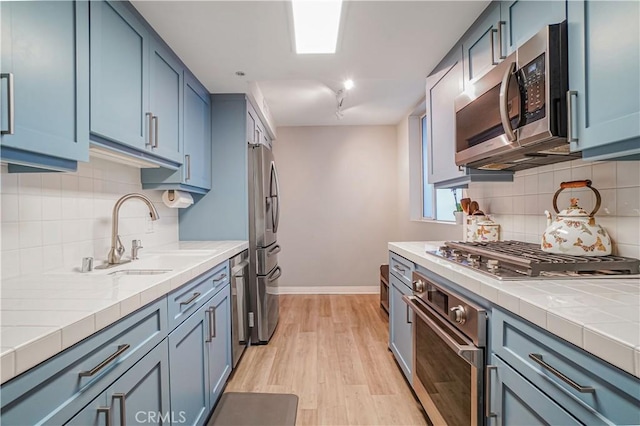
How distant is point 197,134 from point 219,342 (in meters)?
1.56

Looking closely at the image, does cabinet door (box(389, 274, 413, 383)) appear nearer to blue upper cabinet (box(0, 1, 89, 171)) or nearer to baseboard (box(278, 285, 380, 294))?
blue upper cabinet (box(0, 1, 89, 171))

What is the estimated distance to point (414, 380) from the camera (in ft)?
6.03

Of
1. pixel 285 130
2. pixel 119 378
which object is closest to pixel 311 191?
pixel 285 130

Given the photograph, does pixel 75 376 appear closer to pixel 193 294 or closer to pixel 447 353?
pixel 193 294

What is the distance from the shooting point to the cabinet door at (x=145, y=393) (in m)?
0.90

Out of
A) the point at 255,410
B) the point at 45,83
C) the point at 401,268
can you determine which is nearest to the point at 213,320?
the point at 255,410

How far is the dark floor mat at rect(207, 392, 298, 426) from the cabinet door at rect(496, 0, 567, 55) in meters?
2.27

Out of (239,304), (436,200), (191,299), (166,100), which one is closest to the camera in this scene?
(191,299)

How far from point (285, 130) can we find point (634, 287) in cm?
408

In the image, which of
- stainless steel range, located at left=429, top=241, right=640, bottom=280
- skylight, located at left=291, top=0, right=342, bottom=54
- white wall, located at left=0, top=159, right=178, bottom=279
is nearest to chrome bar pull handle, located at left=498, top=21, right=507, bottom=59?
skylight, located at left=291, top=0, right=342, bottom=54

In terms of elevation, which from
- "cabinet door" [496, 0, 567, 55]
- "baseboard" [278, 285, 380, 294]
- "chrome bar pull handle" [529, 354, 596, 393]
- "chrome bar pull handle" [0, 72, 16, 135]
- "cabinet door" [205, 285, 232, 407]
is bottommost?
"baseboard" [278, 285, 380, 294]

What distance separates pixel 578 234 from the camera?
1.29 m

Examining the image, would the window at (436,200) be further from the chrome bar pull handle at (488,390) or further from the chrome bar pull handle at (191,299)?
the chrome bar pull handle at (191,299)

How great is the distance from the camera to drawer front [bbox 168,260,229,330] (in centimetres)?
133
